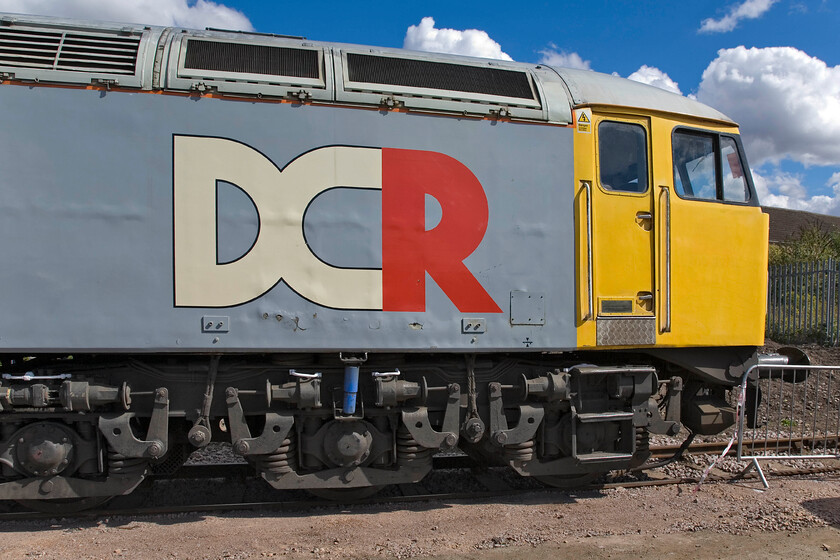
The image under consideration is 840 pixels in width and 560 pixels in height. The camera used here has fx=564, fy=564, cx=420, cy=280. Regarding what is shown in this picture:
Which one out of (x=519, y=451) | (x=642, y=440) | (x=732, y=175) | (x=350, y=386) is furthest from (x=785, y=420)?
(x=350, y=386)

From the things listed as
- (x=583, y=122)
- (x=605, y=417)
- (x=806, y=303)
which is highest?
(x=583, y=122)

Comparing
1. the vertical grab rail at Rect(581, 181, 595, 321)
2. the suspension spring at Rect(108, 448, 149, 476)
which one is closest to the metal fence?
the vertical grab rail at Rect(581, 181, 595, 321)

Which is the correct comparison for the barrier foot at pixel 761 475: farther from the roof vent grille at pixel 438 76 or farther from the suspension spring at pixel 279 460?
the suspension spring at pixel 279 460

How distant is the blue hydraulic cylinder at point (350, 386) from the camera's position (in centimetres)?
459

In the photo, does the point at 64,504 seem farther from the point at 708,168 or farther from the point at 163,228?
the point at 708,168

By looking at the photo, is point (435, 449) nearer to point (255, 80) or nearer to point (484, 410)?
point (484, 410)

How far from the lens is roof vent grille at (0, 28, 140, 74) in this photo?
422 cm

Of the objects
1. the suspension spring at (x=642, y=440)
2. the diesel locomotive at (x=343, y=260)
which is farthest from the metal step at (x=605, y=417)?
the suspension spring at (x=642, y=440)

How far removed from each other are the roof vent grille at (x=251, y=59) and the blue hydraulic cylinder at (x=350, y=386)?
7.96ft

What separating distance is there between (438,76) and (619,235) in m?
2.12

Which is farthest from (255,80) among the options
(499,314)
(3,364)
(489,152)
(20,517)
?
(20,517)

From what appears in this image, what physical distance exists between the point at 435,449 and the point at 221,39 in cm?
392

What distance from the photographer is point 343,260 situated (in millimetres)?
4516

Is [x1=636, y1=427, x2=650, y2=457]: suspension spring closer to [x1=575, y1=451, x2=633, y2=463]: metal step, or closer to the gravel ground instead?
[x1=575, y1=451, x2=633, y2=463]: metal step
